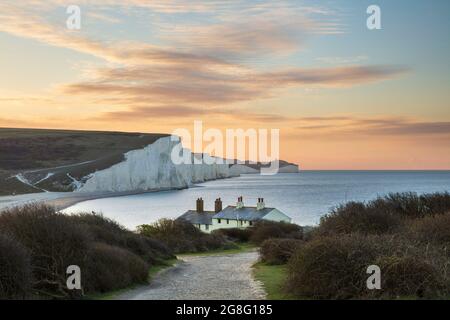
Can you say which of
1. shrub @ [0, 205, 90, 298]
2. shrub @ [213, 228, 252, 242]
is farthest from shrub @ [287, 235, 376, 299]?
shrub @ [213, 228, 252, 242]

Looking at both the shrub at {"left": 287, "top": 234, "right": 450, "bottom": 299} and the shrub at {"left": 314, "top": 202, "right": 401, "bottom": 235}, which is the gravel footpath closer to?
the shrub at {"left": 287, "top": 234, "right": 450, "bottom": 299}

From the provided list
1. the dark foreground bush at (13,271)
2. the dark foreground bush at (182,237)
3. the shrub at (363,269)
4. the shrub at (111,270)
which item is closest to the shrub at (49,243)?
the shrub at (111,270)

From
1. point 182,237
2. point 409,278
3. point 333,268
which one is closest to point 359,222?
point 333,268

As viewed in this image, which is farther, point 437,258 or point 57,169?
point 57,169

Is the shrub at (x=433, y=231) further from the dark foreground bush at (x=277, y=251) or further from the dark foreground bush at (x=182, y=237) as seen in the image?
the dark foreground bush at (x=182, y=237)
